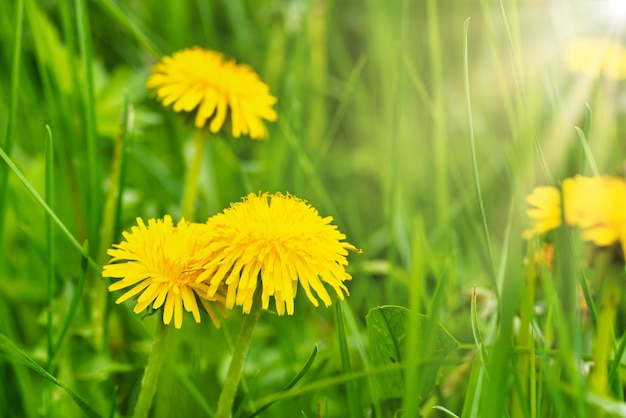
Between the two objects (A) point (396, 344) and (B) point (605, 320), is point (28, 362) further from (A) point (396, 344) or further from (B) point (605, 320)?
(B) point (605, 320)

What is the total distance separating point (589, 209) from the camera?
1.65ft

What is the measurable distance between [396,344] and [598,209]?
7.8 inches

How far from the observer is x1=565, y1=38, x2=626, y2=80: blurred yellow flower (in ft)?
3.45

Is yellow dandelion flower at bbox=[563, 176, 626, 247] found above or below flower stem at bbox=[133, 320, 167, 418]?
above

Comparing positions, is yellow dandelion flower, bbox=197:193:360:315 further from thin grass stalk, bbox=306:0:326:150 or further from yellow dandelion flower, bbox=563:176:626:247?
thin grass stalk, bbox=306:0:326:150

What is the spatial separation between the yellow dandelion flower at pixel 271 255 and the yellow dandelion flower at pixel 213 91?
0.27 m

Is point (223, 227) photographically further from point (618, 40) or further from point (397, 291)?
point (618, 40)

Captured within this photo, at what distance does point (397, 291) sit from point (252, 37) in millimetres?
737

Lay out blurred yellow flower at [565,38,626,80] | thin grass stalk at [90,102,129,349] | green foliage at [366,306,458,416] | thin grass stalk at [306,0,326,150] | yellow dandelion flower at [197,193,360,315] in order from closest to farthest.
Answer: yellow dandelion flower at [197,193,360,315]
green foliage at [366,306,458,416]
thin grass stalk at [90,102,129,349]
blurred yellow flower at [565,38,626,80]
thin grass stalk at [306,0,326,150]

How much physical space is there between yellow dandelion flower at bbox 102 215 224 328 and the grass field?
0.10m

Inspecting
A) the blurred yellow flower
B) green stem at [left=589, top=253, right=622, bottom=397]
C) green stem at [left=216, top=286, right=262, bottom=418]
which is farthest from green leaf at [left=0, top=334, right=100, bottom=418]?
the blurred yellow flower

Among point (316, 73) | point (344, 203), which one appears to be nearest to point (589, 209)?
point (344, 203)

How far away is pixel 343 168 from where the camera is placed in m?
1.37

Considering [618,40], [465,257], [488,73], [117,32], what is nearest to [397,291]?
[465,257]
